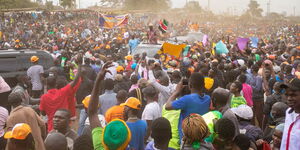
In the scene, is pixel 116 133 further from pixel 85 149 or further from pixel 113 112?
pixel 113 112

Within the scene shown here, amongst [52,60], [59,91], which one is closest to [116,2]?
[52,60]

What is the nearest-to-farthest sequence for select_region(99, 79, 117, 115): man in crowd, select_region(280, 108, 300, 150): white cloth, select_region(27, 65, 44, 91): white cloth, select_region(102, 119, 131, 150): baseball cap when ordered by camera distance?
select_region(102, 119, 131, 150): baseball cap, select_region(280, 108, 300, 150): white cloth, select_region(99, 79, 117, 115): man in crowd, select_region(27, 65, 44, 91): white cloth

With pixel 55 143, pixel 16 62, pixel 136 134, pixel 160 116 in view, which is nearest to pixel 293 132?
pixel 136 134

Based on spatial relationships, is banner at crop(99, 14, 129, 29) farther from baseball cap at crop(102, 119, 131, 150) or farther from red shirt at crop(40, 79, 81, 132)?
baseball cap at crop(102, 119, 131, 150)

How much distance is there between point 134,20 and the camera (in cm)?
4741

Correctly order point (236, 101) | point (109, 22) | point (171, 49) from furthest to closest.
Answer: point (109, 22) < point (171, 49) < point (236, 101)

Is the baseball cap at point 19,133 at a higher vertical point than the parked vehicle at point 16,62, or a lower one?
lower

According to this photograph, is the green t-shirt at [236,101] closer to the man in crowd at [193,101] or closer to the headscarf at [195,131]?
the man in crowd at [193,101]

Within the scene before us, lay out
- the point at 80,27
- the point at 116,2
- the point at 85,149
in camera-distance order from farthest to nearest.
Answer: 1. the point at 116,2
2. the point at 80,27
3. the point at 85,149

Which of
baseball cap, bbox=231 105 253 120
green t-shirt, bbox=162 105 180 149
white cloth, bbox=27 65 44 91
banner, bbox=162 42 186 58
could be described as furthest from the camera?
banner, bbox=162 42 186 58

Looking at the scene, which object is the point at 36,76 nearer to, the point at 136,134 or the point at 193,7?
the point at 136,134

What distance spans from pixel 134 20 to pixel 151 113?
43.0 meters

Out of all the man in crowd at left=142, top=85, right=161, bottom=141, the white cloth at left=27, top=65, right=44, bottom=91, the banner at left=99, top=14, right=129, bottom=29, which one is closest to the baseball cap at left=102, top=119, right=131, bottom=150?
the man in crowd at left=142, top=85, right=161, bottom=141

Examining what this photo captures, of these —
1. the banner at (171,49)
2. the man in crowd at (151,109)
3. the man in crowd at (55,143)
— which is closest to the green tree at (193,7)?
the banner at (171,49)
